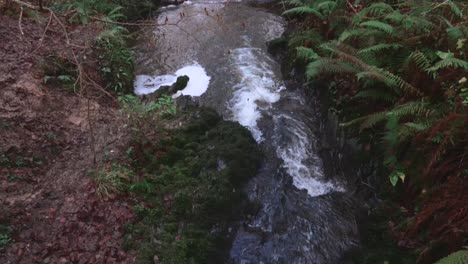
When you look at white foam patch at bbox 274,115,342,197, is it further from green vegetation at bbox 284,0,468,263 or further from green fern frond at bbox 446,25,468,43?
green fern frond at bbox 446,25,468,43

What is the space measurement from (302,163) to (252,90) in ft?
7.05

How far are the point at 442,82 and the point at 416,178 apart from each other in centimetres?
126

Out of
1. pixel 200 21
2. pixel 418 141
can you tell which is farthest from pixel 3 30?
pixel 418 141

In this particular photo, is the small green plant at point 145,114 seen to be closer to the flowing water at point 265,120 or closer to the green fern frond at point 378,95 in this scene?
the flowing water at point 265,120

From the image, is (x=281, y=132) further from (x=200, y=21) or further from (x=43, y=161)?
(x=200, y=21)

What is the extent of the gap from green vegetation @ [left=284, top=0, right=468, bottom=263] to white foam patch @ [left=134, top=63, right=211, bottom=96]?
7.45 ft

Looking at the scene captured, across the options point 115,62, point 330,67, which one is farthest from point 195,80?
point 330,67

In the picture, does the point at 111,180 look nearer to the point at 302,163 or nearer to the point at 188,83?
the point at 302,163

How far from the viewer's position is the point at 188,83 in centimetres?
742

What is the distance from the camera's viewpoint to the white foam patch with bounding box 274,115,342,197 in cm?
535

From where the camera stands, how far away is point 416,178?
3.98 meters

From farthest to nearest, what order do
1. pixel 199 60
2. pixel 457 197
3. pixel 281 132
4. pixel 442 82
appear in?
pixel 199 60, pixel 281 132, pixel 442 82, pixel 457 197

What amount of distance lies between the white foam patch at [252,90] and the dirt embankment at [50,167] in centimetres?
221

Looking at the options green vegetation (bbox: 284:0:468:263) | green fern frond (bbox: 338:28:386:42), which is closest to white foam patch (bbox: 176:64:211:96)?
green vegetation (bbox: 284:0:468:263)
